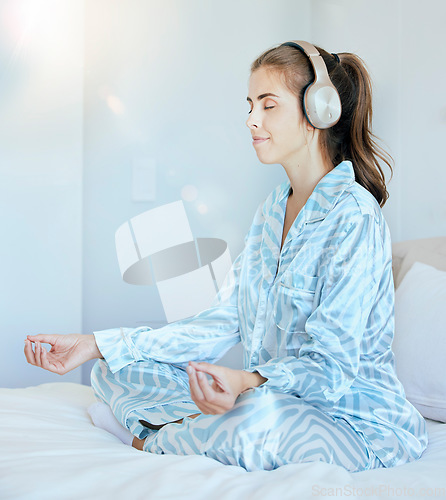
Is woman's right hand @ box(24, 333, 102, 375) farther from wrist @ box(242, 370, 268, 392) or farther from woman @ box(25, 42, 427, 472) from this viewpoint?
wrist @ box(242, 370, 268, 392)

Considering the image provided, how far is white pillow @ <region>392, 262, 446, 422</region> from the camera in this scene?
1170mm

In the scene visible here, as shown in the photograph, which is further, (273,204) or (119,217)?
(119,217)

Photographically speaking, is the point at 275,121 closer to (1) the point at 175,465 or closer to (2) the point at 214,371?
(2) the point at 214,371

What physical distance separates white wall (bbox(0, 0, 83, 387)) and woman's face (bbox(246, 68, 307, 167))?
108cm

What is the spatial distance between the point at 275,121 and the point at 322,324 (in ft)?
1.51

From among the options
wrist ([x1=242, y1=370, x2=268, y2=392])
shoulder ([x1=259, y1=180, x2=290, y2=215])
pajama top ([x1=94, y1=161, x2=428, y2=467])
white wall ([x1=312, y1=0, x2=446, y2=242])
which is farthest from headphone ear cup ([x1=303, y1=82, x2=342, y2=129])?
white wall ([x1=312, y1=0, x2=446, y2=242])

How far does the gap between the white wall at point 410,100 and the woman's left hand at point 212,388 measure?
1045 millimetres

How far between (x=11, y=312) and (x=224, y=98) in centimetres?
117

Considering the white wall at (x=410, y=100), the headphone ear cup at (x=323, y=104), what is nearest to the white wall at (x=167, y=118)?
the white wall at (x=410, y=100)

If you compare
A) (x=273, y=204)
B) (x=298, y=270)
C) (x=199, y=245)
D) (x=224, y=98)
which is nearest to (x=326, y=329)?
A: (x=298, y=270)

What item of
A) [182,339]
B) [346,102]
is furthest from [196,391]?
[346,102]

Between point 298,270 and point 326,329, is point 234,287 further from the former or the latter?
point 326,329

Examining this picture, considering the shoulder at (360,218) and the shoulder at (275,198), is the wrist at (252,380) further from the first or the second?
the shoulder at (275,198)

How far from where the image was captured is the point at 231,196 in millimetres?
2340
